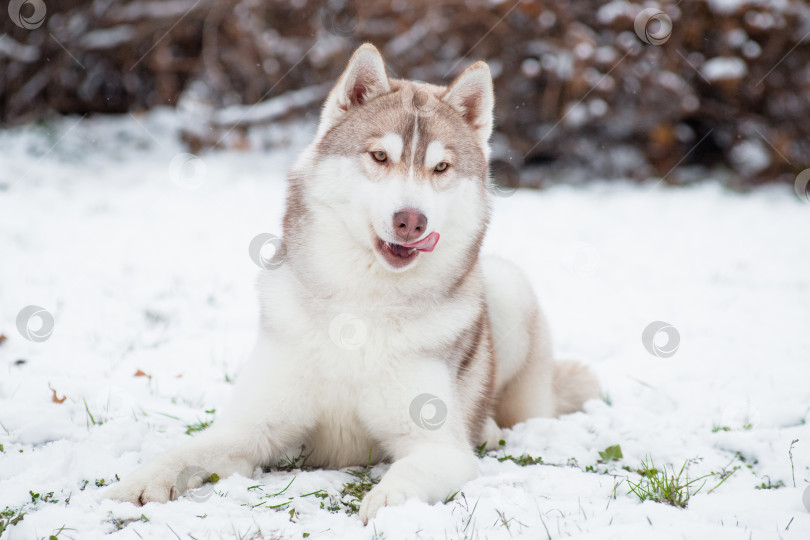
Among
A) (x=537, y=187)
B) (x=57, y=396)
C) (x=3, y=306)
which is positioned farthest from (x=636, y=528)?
(x=537, y=187)

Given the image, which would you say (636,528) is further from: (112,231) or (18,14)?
(18,14)

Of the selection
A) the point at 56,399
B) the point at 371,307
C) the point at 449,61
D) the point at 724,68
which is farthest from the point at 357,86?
the point at 724,68

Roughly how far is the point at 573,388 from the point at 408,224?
1.74 m

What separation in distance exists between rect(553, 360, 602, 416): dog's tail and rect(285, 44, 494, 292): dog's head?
123 cm

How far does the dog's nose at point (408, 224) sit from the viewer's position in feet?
7.95

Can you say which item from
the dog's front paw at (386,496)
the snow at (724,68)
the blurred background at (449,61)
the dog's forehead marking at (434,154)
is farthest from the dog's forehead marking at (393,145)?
the snow at (724,68)

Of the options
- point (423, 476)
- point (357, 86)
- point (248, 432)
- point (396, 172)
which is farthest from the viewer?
point (357, 86)

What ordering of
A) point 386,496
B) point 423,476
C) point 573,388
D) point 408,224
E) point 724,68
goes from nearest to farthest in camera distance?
point 386,496 → point 423,476 → point 408,224 → point 573,388 → point 724,68

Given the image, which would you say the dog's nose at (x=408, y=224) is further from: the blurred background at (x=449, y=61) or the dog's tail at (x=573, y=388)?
the blurred background at (x=449, y=61)

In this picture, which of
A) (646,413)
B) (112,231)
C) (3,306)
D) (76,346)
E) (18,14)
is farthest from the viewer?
(18,14)

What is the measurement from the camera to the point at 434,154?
2.71 m

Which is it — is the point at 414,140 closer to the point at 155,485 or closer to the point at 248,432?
the point at 248,432

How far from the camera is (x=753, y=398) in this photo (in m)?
3.53

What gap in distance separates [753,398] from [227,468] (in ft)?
9.14
